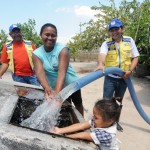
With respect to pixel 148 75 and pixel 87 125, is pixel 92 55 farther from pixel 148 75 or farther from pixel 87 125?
pixel 87 125

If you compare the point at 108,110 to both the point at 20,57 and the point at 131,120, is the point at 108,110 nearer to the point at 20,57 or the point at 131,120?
the point at 20,57

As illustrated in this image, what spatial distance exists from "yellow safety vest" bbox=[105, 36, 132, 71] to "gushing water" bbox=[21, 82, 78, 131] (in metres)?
1.59

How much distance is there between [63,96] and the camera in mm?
3053

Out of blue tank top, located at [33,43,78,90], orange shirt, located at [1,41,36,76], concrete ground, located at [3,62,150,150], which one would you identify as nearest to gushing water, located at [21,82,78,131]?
blue tank top, located at [33,43,78,90]

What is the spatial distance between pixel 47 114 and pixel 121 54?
2.16 metres

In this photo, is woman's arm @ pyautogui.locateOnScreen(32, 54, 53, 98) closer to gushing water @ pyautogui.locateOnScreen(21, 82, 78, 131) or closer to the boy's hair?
gushing water @ pyautogui.locateOnScreen(21, 82, 78, 131)

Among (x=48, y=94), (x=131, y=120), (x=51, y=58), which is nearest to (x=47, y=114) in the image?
(x=48, y=94)

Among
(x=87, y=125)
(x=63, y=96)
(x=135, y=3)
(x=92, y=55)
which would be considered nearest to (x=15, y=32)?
(x=63, y=96)

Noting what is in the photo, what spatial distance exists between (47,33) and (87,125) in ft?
4.23

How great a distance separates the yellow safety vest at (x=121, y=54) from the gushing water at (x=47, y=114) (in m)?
1.59

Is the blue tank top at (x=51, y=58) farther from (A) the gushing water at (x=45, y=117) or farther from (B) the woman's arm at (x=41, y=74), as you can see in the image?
(A) the gushing water at (x=45, y=117)

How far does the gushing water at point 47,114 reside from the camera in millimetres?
2617

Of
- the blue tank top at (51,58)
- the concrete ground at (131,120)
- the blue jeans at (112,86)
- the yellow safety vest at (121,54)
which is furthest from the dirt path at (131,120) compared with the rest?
the blue tank top at (51,58)

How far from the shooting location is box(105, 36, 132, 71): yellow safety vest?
15.1 feet
